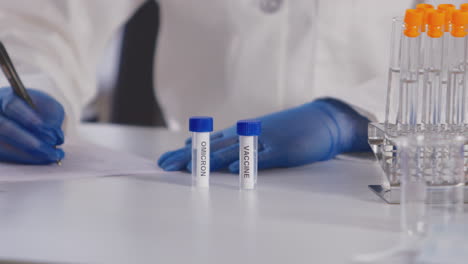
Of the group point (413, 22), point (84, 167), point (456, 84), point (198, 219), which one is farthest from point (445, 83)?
point (84, 167)

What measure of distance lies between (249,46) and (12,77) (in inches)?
24.5

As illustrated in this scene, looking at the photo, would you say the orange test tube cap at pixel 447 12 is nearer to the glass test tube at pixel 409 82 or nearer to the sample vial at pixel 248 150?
the glass test tube at pixel 409 82

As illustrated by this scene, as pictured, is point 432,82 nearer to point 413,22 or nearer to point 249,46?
point 413,22

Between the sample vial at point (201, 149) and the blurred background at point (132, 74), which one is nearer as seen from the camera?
the sample vial at point (201, 149)

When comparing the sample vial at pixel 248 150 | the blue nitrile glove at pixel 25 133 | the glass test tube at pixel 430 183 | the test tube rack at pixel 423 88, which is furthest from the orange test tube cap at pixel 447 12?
the blue nitrile glove at pixel 25 133

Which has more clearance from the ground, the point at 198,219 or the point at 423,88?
the point at 423,88

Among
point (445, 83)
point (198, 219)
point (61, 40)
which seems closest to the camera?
point (198, 219)

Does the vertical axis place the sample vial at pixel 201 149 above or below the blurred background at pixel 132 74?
below

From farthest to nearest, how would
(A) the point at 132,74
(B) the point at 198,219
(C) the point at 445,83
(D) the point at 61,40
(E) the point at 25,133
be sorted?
(A) the point at 132,74
(D) the point at 61,40
(E) the point at 25,133
(C) the point at 445,83
(B) the point at 198,219

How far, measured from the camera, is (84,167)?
43.8 inches

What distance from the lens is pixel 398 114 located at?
0.91m

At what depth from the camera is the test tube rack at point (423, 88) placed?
0.88 meters

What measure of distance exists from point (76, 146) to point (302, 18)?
608 mm

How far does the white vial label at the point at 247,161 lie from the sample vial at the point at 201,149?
6 cm
